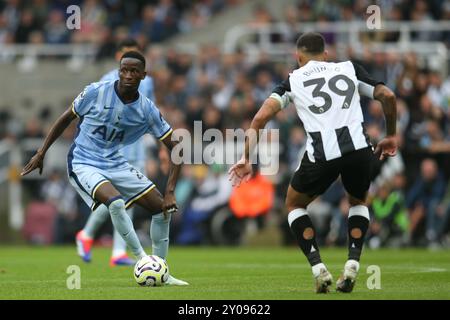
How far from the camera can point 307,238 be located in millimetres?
9539

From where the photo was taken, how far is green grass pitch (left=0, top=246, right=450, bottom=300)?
29.7ft

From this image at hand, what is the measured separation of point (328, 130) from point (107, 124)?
2.66 m

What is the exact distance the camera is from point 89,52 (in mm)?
26812

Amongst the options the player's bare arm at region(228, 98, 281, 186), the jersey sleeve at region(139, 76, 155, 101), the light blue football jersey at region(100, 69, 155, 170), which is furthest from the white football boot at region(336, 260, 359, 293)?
the jersey sleeve at region(139, 76, 155, 101)

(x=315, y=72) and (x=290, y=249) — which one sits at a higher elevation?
(x=315, y=72)

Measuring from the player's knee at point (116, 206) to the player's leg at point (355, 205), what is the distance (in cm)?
229

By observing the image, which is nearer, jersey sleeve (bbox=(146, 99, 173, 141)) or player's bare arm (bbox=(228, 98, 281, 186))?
player's bare arm (bbox=(228, 98, 281, 186))

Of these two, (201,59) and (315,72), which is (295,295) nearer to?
(315,72)

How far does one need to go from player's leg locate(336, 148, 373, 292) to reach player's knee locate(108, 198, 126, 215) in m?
2.29

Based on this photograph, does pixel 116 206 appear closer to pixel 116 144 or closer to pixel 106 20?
pixel 116 144

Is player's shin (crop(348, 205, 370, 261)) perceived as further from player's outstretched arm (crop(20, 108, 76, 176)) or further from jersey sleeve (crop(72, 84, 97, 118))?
player's outstretched arm (crop(20, 108, 76, 176))

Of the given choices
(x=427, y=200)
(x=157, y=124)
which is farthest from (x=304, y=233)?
(x=427, y=200)
